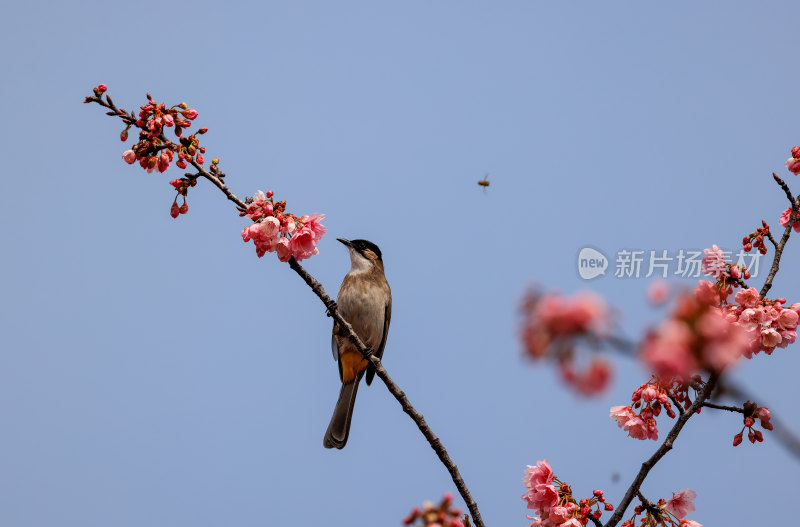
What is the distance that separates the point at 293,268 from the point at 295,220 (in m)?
0.30

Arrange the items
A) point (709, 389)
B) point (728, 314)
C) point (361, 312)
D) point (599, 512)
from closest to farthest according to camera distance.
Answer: point (709, 389) < point (728, 314) < point (599, 512) < point (361, 312)

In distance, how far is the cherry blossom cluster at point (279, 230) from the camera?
4.52 meters

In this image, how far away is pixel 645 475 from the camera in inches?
156

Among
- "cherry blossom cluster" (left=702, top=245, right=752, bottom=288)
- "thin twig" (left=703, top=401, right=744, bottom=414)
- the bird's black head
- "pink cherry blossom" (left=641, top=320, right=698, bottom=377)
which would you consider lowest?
"pink cherry blossom" (left=641, top=320, right=698, bottom=377)

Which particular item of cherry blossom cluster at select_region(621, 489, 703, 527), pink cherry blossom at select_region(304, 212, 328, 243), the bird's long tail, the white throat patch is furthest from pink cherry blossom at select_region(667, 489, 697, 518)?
the white throat patch

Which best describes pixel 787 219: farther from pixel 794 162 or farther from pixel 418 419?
pixel 418 419

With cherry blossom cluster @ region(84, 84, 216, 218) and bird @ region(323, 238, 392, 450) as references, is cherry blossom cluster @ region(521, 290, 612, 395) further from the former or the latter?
bird @ region(323, 238, 392, 450)

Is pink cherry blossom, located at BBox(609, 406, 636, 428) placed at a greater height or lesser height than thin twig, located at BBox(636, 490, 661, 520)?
greater

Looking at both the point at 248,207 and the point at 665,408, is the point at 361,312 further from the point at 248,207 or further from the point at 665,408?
the point at 665,408

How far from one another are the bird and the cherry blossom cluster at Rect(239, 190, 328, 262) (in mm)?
3207

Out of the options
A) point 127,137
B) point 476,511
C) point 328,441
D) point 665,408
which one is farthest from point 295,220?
point 328,441

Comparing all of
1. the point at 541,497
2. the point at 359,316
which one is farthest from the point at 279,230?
the point at 359,316

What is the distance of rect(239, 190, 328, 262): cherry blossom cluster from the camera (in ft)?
14.8

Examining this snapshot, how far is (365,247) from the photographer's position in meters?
8.80
